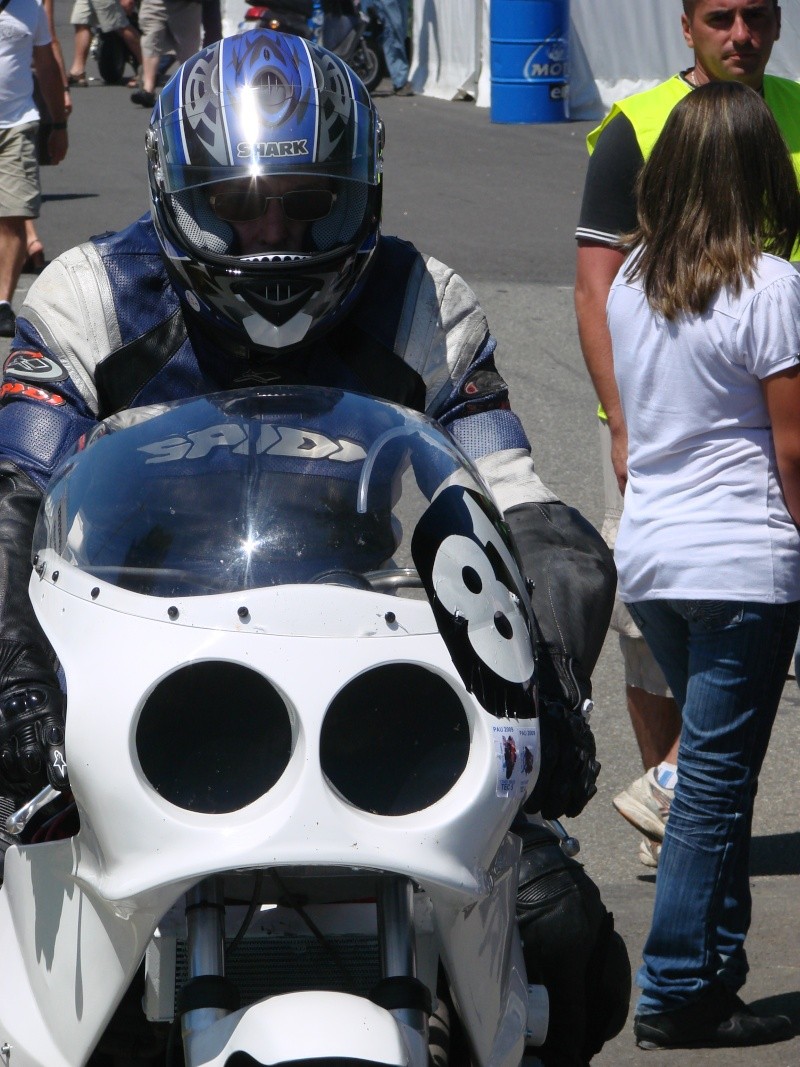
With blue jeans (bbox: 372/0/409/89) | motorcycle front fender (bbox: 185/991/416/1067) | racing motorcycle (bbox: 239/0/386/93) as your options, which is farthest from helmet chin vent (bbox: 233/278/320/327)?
blue jeans (bbox: 372/0/409/89)

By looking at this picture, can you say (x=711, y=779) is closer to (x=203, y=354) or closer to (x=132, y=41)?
(x=203, y=354)

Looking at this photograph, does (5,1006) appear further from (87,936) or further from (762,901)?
(762,901)

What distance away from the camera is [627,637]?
4.32 meters

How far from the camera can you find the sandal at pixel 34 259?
9.18 m

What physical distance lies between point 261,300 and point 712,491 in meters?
1.13

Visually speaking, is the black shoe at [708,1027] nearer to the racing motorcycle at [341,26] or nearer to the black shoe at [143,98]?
the racing motorcycle at [341,26]

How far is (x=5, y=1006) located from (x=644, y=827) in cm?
256

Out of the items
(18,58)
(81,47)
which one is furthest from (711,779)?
(81,47)

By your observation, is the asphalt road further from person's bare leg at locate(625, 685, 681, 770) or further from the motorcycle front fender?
the motorcycle front fender

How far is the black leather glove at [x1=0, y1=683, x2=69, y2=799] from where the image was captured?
1.95 metres

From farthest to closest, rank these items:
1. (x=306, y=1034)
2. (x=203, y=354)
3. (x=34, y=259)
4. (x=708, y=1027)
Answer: (x=34, y=259), (x=708, y=1027), (x=203, y=354), (x=306, y=1034)

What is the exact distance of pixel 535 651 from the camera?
2.04 metres

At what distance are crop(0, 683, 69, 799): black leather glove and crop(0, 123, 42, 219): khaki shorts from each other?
20.4 feet

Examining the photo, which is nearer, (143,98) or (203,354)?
(203,354)
